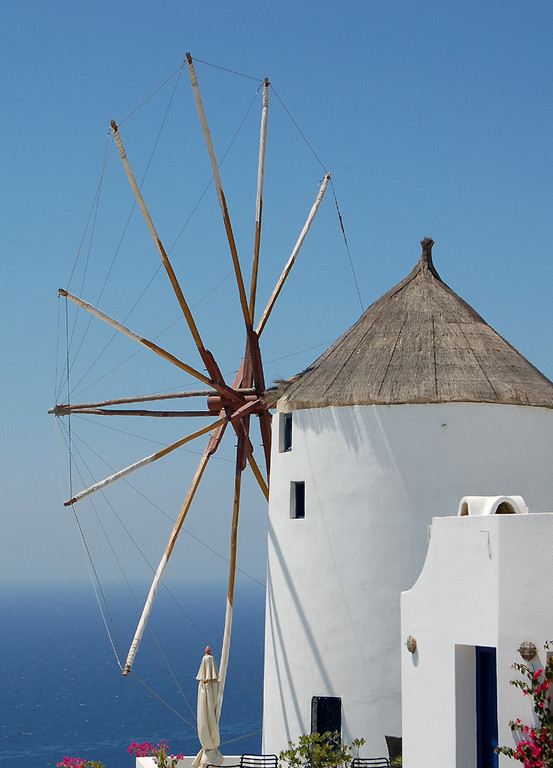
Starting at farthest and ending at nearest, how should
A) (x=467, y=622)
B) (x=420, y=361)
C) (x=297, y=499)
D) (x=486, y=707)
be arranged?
(x=297, y=499) → (x=420, y=361) → (x=486, y=707) → (x=467, y=622)

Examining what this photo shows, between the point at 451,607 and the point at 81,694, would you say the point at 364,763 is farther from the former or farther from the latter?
the point at 81,694

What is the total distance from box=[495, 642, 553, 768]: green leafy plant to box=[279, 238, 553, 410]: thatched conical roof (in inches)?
267

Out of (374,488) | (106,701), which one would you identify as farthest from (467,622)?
(106,701)

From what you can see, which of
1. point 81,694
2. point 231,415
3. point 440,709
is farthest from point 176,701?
point 440,709

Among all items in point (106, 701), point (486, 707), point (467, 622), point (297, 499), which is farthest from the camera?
point (106, 701)

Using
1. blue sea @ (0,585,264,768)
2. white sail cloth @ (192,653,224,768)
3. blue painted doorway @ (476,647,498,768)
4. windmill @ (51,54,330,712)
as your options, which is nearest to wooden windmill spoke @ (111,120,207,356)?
windmill @ (51,54,330,712)

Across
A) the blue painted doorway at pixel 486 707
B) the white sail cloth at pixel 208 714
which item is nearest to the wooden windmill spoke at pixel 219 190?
the white sail cloth at pixel 208 714

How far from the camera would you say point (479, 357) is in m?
19.0

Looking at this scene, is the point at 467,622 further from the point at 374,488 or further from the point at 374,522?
the point at 374,488

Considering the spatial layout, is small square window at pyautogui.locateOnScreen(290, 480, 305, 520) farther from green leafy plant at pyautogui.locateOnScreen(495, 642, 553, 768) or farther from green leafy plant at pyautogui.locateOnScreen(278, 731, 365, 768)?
green leafy plant at pyautogui.locateOnScreen(495, 642, 553, 768)

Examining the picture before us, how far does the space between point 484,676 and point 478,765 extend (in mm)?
1055

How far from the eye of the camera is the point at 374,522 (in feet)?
59.3

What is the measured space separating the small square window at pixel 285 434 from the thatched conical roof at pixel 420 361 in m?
0.23

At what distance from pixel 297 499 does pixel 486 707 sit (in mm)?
Result: 6976
